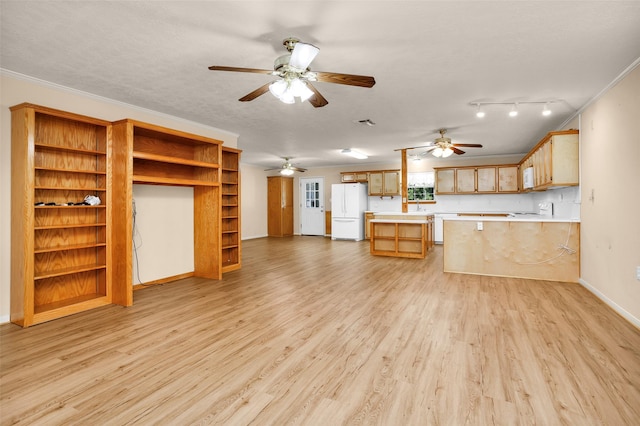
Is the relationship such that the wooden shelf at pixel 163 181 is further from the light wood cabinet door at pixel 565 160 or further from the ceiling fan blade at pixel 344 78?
the light wood cabinet door at pixel 565 160

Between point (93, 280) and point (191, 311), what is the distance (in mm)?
1432

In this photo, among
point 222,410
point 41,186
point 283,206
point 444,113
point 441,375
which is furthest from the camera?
point 283,206

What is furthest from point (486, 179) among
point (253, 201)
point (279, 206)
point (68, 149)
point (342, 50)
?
point (68, 149)

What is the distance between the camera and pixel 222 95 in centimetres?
397

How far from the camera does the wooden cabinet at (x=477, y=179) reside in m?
8.26

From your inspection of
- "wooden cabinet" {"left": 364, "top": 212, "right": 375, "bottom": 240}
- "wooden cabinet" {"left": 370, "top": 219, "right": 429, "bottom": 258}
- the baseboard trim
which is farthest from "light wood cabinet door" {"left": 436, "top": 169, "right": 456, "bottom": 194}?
the baseboard trim

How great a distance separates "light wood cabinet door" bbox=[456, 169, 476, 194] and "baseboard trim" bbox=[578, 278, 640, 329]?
4471mm

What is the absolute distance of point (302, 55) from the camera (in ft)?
7.95

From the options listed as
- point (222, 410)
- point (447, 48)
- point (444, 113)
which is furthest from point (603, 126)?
point (222, 410)

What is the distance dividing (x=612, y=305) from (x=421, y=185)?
20.9 feet

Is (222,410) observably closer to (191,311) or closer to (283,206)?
(191,311)

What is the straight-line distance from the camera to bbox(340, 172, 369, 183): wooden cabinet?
10.2m

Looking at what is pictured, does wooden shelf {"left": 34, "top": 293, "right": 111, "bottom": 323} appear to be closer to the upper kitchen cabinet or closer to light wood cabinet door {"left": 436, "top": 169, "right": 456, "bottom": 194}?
the upper kitchen cabinet

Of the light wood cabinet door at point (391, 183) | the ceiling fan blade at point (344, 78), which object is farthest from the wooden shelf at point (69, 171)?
the light wood cabinet door at point (391, 183)
